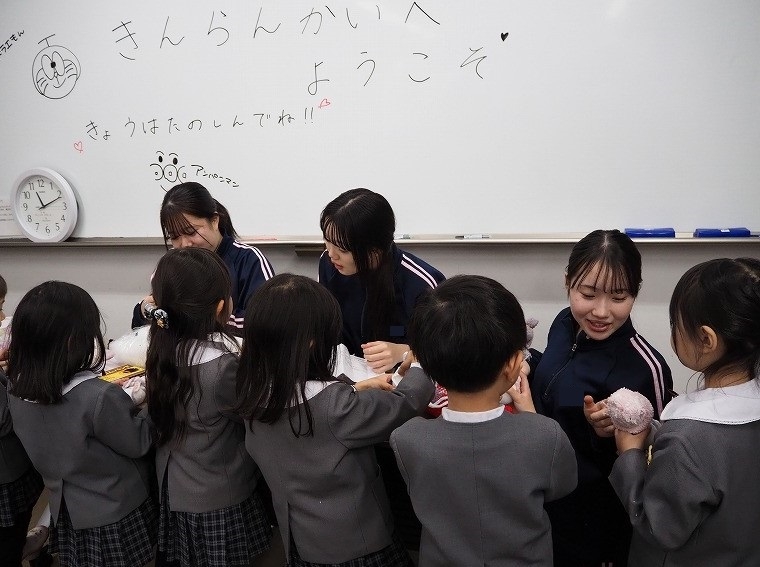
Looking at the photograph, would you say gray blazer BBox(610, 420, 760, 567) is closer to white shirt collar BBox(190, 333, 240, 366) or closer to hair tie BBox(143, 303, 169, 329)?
white shirt collar BBox(190, 333, 240, 366)

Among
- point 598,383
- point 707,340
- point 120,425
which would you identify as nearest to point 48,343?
point 120,425

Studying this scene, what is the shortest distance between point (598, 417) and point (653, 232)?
960 millimetres

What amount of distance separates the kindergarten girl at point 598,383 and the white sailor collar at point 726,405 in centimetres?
27

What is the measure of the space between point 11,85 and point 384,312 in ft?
6.83

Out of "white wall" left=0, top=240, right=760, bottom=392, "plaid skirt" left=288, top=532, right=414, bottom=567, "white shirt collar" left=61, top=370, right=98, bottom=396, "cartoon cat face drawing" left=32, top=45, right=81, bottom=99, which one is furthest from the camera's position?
"cartoon cat face drawing" left=32, top=45, right=81, bottom=99

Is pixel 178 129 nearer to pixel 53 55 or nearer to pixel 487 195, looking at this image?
pixel 53 55

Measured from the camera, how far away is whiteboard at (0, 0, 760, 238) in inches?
68.9

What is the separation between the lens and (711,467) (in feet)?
2.82

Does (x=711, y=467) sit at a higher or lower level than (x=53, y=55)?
lower

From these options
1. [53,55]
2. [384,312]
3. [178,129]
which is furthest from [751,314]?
[53,55]

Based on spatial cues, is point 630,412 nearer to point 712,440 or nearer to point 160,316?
point 712,440

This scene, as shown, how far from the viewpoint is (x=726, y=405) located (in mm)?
875

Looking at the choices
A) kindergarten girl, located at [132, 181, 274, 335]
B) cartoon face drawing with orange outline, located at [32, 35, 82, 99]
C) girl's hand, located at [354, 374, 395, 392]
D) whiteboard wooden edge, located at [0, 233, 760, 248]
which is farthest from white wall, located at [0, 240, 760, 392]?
girl's hand, located at [354, 374, 395, 392]

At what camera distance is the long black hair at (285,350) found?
3.51ft
